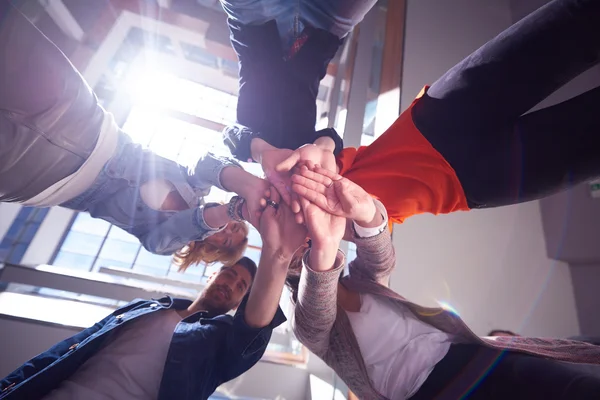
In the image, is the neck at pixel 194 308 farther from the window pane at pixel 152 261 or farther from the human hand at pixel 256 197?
the window pane at pixel 152 261

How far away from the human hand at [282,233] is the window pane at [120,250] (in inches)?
86.4

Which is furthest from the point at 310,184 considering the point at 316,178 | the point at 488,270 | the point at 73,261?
the point at 73,261

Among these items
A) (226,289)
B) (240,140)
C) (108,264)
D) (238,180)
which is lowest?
(108,264)

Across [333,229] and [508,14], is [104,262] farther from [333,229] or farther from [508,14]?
[508,14]

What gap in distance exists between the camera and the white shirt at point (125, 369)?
2.56 ft

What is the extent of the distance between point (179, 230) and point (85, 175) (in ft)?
0.96

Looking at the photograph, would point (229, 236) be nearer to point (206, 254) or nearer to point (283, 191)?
point (206, 254)

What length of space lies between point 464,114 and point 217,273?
1.15 metres

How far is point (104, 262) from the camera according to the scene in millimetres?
2156

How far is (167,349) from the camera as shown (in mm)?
890

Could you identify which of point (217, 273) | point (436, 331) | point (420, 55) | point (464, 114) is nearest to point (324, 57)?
point (464, 114)

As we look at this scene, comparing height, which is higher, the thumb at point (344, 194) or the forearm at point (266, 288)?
the thumb at point (344, 194)

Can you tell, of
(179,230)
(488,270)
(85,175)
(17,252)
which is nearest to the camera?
(85,175)

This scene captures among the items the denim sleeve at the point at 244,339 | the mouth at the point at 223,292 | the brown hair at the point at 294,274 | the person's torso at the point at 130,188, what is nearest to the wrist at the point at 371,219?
the brown hair at the point at 294,274
